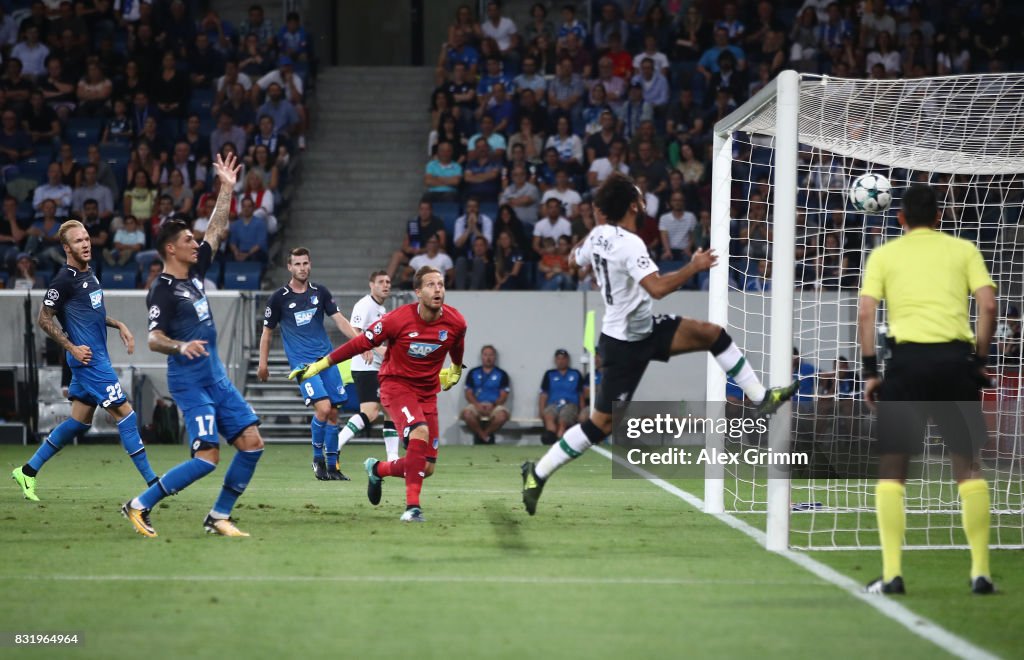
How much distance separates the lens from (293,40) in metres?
23.9

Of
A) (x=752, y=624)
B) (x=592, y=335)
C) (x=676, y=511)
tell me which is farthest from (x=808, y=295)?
(x=752, y=624)

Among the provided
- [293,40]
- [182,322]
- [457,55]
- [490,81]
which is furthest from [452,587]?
[293,40]

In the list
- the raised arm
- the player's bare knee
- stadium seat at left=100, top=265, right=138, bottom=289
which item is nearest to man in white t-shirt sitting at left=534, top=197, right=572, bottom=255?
stadium seat at left=100, top=265, right=138, bottom=289

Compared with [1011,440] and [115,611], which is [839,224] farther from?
[115,611]

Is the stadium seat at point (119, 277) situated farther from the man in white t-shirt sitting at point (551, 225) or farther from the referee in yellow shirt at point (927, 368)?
the referee in yellow shirt at point (927, 368)

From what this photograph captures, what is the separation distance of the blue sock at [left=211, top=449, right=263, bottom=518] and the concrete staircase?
12.6 m

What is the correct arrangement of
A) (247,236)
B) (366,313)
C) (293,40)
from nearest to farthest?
1. (366,313)
2. (247,236)
3. (293,40)

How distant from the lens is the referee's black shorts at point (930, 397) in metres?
6.55

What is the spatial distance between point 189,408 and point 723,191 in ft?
14.5

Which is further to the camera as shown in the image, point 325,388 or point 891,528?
point 325,388

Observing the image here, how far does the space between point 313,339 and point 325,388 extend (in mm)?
591

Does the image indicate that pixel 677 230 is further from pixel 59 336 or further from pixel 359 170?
pixel 59 336


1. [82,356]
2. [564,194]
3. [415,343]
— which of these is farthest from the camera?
[564,194]

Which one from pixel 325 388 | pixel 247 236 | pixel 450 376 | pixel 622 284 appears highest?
pixel 622 284
